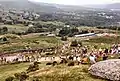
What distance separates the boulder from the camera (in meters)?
37.2

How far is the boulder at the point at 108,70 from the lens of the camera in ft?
122

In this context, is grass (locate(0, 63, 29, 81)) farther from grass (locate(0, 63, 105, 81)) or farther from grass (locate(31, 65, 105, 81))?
grass (locate(31, 65, 105, 81))

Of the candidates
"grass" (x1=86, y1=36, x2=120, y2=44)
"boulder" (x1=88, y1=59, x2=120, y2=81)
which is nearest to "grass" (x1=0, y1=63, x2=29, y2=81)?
"boulder" (x1=88, y1=59, x2=120, y2=81)

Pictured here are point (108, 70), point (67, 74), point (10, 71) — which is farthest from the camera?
point (10, 71)

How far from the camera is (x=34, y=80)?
41656mm

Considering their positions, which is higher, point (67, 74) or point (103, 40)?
point (67, 74)

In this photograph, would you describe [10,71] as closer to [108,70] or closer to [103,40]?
[108,70]

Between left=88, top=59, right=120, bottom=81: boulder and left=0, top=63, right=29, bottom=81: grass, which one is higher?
left=88, top=59, right=120, bottom=81: boulder

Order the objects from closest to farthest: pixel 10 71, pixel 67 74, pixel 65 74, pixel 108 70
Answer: pixel 108 70 → pixel 67 74 → pixel 65 74 → pixel 10 71

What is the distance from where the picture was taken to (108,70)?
3816 cm

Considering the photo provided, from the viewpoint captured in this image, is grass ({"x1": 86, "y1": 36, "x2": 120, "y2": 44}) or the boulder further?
grass ({"x1": 86, "y1": 36, "x2": 120, "y2": 44})

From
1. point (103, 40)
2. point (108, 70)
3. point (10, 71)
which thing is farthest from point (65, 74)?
point (103, 40)

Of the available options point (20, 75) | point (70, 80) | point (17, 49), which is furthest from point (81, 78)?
point (17, 49)

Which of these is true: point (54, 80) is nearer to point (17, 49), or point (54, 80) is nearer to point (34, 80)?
point (34, 80)
